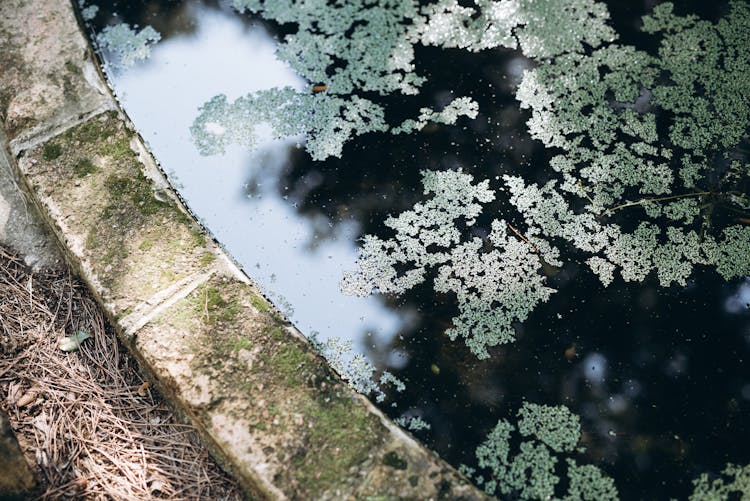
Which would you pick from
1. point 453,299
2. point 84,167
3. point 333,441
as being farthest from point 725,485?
point 84,167

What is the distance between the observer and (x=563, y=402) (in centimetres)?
156

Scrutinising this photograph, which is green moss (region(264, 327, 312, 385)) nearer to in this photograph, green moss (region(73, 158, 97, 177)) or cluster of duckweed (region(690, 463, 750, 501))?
green moss (region(73, 158, 97, 177))

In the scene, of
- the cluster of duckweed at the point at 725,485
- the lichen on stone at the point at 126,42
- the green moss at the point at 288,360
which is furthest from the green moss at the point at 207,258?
the cluster of duckweed at the point at 725,485

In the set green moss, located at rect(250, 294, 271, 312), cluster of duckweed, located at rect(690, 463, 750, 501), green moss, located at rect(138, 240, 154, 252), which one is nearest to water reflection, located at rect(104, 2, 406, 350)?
green moss, located at rect(250, 294, 271, 312)

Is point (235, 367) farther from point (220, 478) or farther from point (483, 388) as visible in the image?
point (483, 388)

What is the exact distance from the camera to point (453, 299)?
173cm

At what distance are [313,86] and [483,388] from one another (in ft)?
4.18

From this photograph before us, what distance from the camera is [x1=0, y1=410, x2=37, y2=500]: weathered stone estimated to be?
1274 millimetres

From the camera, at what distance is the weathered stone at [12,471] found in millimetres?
1274

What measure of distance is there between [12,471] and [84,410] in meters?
0.23

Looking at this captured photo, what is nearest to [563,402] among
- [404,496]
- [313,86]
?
[404,496]

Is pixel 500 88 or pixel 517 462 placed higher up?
pixel 500 88

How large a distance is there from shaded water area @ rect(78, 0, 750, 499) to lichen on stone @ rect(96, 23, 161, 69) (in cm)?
6

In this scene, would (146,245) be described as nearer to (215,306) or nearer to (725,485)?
(215,306)
